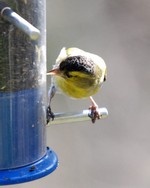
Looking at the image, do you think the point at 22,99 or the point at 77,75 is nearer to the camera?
the point at 22,99

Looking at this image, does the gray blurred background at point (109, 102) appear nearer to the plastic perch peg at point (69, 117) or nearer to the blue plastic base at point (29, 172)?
the plastic perch peg at point (69, 117)

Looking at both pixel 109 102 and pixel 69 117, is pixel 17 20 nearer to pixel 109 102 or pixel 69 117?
pixel 69 117

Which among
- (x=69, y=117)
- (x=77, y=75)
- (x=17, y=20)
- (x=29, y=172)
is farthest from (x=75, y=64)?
(x=17, y=20)

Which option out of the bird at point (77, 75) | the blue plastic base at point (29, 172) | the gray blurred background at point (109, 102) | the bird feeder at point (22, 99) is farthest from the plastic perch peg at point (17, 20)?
the gray blurred background at point (109, 102)

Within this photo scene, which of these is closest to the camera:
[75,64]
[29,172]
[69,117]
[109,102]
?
[29,172]

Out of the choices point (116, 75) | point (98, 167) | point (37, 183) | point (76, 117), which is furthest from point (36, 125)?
point (116, 75)

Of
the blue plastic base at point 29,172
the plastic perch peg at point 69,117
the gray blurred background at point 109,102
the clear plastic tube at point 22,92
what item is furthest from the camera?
the gray blurred background at point 109,102
